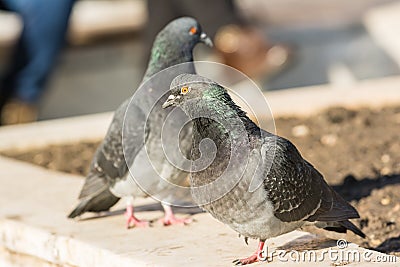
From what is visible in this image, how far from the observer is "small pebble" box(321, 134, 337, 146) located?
6336 millimetres

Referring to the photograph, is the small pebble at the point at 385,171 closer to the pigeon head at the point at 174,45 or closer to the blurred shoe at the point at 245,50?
the pigeon head at the point at 174,45

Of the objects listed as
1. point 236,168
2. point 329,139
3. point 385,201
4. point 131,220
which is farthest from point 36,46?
point 236,168

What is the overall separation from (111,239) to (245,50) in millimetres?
5044

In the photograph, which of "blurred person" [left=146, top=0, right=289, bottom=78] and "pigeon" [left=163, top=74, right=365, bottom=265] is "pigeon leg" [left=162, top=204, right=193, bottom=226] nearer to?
"pigeon" [left=163, top=74, right=365, bottom=265]

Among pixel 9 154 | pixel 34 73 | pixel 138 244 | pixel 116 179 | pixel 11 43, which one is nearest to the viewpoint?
pixel 138 244

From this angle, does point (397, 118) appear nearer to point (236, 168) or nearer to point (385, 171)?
point (385, 171)

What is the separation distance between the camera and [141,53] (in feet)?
35.4

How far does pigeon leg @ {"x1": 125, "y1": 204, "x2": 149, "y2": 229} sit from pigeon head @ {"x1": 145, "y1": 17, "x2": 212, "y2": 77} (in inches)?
25.4

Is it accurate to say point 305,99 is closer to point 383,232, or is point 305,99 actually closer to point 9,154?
point 9,154

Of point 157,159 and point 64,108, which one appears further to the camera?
point 64,108

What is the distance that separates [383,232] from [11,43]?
6.18m

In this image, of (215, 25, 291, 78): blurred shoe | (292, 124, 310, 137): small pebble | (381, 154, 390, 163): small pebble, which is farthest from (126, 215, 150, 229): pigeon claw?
(215, 25, 291, 78): blurred shoe

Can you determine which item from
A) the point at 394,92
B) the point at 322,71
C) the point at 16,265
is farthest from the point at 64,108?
the point at 16,265

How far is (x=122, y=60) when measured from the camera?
435 inches
